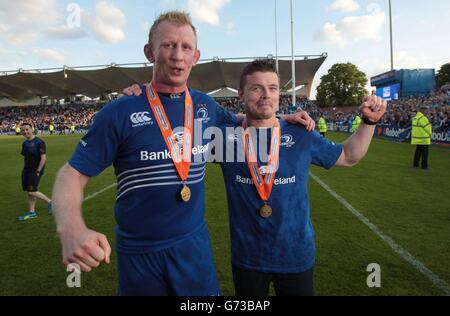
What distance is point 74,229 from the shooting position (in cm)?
145

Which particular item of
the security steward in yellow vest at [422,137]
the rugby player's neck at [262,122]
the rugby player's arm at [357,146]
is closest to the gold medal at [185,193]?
the rugby player's neck at [262,122]

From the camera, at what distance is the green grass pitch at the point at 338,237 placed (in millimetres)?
3939

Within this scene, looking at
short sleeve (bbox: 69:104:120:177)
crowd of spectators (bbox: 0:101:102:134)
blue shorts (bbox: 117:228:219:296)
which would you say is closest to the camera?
short sleeve (bbox: 69:104:120:177)

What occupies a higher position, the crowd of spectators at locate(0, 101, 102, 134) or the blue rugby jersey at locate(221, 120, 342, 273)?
the crowd of spectators at locate(0, 101, 102, 134)

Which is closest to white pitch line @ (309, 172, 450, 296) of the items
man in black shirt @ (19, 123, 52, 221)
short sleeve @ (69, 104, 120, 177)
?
short sleeve @ (69, 104, 120, 177)

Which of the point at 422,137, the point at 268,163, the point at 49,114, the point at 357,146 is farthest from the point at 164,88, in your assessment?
the point at 49,114

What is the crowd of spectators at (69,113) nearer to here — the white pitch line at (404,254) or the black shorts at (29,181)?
the black shorts at (29,181)

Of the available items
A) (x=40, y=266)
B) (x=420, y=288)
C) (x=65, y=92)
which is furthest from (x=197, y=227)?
(x=65, y=92)

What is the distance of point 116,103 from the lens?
6.17 ft

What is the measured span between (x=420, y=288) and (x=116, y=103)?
3.73 meters

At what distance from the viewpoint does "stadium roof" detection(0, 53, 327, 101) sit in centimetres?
4919

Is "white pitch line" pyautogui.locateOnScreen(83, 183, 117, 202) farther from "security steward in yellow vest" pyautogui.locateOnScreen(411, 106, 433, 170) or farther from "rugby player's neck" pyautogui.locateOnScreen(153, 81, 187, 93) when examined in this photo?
"security steward in yellow vest" pyautogui.locateOnScreen(411, 106, 433, 170)

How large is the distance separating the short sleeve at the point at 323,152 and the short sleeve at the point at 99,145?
4.64 ft

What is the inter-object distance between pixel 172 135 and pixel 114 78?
55867mm
